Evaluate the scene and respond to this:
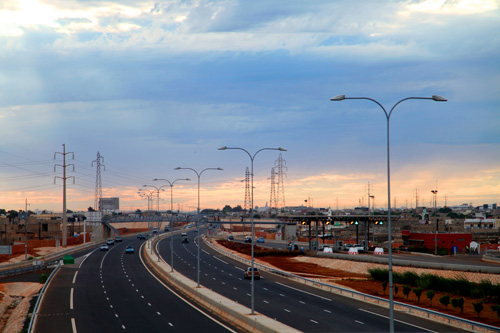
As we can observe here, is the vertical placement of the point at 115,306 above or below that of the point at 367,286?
above

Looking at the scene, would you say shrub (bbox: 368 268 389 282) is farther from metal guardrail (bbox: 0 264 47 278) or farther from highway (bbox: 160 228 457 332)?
metal guardrail (bbox: 0 264 47 278)

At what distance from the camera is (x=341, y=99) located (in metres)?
23.7

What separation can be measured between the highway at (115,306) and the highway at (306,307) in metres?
5.12

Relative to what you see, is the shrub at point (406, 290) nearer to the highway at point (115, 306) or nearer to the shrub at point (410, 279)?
the shrub at point (410, 279)

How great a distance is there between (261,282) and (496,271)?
25199 millimetres

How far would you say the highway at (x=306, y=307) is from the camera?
3474 centimetres

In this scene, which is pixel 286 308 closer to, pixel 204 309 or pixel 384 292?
pixel 204 309

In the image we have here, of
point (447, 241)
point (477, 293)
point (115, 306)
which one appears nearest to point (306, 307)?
point (477, 293)

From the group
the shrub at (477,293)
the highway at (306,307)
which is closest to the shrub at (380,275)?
the highway at (306,307)

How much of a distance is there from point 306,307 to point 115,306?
16.0m

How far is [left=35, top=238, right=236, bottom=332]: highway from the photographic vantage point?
118 ft

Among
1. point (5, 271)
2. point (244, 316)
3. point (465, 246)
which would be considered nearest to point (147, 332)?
point (244, 316)

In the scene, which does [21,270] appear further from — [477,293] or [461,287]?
[477,293]

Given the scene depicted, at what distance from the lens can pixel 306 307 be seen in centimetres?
4334
